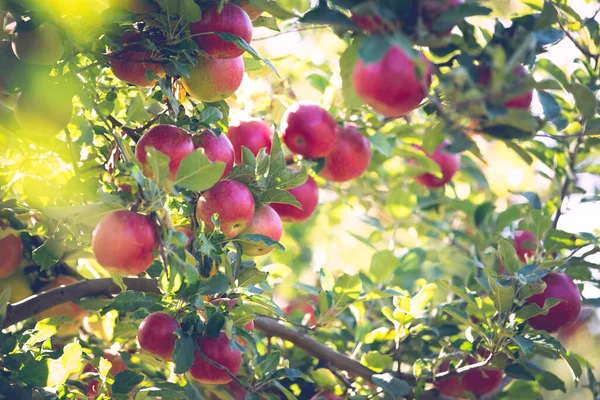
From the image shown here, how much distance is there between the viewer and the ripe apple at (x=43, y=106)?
4.70ft

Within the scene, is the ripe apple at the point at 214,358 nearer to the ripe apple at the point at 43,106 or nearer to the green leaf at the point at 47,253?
the green leaf at the point at 47,253

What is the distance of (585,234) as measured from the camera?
175 cm

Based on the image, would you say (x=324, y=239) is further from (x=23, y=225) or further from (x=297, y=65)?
(x=23, y=225)

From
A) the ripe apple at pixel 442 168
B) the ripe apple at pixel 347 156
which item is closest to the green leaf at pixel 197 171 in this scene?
the ripe apple at pixel 347 156

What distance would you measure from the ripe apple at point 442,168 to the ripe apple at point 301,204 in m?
0.74

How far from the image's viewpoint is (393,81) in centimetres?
110

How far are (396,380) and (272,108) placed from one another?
1067mm

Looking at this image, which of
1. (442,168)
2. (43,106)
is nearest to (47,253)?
(43,106)

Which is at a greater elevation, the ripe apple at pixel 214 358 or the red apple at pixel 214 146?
the red apple at pixel 214 146

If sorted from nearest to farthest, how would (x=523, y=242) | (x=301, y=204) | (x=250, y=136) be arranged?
(x=250, y=136), (x=301, y=204), (x=523, y=242)

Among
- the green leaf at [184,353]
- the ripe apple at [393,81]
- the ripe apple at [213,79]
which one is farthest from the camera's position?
the ripe apple at [213,79]

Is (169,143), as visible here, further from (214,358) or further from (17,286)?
(17,286)

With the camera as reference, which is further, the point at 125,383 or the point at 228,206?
the point at 125,383

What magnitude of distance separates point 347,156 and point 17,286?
105 centimetres
